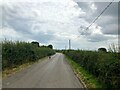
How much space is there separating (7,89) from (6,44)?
15.1 meters

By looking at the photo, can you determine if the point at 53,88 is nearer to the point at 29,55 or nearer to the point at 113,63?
the point at 113,63

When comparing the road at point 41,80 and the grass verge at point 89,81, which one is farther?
the road at point 41,80

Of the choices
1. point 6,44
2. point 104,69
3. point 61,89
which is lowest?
point 61,89

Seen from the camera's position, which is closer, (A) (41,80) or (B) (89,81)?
(B) (89,81)

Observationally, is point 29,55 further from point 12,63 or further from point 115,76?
point 115,76

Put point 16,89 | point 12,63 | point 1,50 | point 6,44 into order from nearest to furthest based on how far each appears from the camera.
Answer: point 16,89 → point 1,50 → point 6,44 → point 12,63

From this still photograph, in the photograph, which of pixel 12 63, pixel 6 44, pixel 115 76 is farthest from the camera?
pixel 12 63

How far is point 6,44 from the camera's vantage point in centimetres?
2939

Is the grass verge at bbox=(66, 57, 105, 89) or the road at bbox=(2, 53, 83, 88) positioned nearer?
the grass verge at bbox=(66, 57, 105, 89)

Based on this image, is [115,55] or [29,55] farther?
[29,55]

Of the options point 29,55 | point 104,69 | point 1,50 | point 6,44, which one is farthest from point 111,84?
point 29,55

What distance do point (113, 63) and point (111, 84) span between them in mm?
1141

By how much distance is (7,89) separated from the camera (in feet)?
48.4

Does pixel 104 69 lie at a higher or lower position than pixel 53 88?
higher
